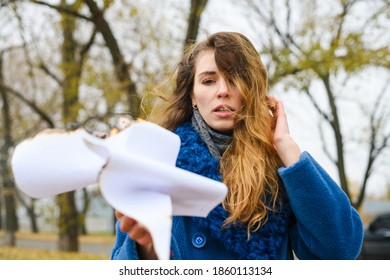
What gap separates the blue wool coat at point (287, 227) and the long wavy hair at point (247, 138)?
0.13 feet

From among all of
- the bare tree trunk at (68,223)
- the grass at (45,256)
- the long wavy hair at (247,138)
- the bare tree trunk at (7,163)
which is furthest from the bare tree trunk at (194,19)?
the bare tree trunk at (7,163)

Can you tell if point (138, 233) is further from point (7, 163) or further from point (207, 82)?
point (7, 163)

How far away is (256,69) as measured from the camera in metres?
1.86

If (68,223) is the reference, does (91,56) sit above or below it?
above

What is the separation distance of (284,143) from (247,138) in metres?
0.12

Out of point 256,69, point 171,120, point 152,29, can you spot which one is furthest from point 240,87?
point 152,29

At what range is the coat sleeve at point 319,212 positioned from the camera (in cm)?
164

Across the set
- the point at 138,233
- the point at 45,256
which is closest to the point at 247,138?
the point at 138,233

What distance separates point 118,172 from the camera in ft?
3.80

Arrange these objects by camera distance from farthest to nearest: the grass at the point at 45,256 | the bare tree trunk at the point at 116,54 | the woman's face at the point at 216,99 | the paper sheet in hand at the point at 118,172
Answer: the grass at the point at 45,256 → the bare tree trunk at the point at 116,54 → the woman's face at the point at 216,99 → the paper sheet in hand at the point at 118,172

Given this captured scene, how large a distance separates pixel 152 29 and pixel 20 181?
8.63 m

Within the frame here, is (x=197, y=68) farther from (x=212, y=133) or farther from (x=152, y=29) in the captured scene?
(x=152, y=29)

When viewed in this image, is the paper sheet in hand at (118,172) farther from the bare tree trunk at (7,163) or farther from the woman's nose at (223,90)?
the bare tree trunk at (7,163)

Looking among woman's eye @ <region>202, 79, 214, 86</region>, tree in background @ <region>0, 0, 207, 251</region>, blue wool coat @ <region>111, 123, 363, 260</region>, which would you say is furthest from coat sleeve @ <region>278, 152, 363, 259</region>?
tree in background @ <region>0, 0, 207, 251</region>
